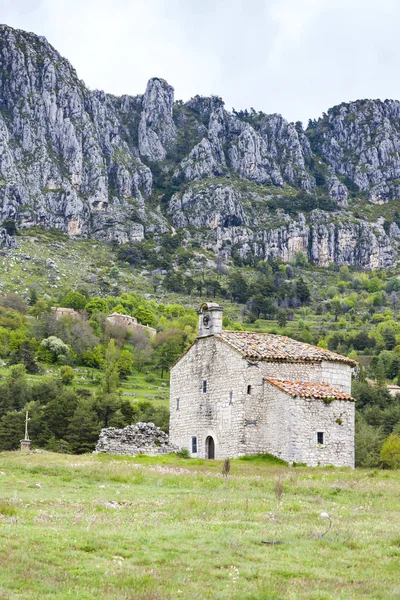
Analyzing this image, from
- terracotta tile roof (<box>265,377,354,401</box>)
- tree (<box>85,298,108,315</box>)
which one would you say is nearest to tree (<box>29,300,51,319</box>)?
tree (<box>85,298,108,315</box>)

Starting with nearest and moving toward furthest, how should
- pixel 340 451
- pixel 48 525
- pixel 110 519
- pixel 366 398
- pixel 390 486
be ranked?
pixel 48 525 → pixel 110 519 → pixel 390 486 → pixel 340 451 → pixel 366 398

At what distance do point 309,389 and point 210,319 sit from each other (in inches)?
322

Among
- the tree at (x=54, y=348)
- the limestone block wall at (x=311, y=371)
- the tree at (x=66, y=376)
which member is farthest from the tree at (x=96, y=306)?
the limestone block wall at (x=311, y=371)

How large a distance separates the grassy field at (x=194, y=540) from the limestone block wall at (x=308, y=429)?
12.1 meters

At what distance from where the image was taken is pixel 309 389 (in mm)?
41500

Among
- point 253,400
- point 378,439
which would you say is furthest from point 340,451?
point 378,439

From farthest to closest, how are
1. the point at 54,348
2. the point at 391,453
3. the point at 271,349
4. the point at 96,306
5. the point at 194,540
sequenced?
the point at 96,306, the point at 54,348, the point at 391,453, the point at 271,349, the point at 194,540

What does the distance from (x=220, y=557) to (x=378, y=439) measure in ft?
211

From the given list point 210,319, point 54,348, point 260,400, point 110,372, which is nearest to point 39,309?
point 54,348

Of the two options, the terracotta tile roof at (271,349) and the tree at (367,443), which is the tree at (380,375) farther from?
the terracotta tile roof at (271,349)

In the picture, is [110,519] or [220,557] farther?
[110,519]

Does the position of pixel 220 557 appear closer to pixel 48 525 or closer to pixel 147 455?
pixel 48 525

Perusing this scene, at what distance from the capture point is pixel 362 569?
572 inches

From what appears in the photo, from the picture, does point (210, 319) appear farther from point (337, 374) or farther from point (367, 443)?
point (367, 443)
